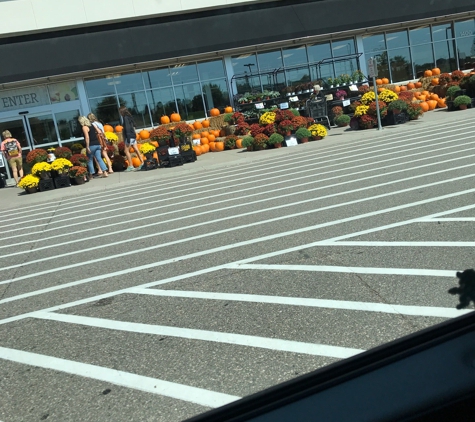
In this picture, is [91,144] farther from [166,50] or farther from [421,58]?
[421,58]

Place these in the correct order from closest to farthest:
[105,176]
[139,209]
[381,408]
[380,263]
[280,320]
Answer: [381,408] → [280,320] → [380,263] → [139,209] → [105,176]

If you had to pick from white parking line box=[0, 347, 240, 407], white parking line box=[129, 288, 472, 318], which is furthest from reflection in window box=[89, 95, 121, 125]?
white parking line box=[0, 347, 240, 407]

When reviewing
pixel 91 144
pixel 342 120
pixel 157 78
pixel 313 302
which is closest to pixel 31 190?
pixel 91 144

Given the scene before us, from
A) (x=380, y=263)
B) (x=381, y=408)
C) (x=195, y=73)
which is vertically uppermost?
(x=195, y=73)

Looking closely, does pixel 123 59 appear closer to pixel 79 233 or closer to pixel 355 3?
pixel 355 3

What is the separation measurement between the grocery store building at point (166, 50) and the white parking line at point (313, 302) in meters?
18.5

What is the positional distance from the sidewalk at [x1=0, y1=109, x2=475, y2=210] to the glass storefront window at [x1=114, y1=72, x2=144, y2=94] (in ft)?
21.3

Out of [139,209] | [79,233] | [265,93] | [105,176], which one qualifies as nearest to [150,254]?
[79,233]

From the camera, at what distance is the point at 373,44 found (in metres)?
26.7

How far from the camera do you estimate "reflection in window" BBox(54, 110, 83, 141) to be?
2327 centimetres

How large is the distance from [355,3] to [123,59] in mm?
10647

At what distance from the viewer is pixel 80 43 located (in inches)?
884

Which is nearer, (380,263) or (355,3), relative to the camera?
(380,263)

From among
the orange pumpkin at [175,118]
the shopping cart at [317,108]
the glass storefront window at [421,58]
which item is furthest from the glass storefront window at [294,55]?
the glass storefront window at [421,58]
